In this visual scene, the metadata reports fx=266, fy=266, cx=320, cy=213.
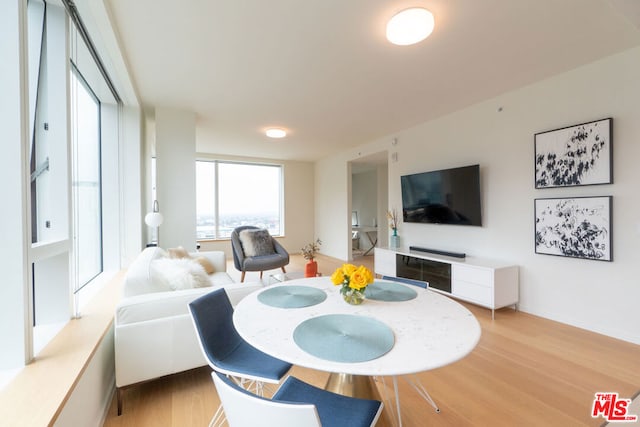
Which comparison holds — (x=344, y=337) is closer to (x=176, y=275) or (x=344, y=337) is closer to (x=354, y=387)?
(x=354, y=387)

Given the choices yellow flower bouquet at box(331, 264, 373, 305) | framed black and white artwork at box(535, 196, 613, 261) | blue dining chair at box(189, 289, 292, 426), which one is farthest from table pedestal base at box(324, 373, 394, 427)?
framed black and white artwork at box(535, 196, 613, 261)

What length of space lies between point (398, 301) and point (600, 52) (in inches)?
115

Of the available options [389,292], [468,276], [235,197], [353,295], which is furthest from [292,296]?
→ [235,197]

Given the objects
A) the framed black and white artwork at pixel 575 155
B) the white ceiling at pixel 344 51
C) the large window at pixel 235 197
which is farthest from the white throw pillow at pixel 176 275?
the large window at pixel 235 197

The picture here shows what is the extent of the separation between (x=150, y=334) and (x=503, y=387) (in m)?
2.32

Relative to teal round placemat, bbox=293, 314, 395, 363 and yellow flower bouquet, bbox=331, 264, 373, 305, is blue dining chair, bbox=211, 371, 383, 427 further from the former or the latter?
yellow flower bouquet, bbox=331, 264, 373, 305

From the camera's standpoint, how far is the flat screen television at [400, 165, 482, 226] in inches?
134

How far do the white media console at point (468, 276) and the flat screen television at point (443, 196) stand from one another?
0.55 metres

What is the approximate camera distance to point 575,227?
2.60 metres

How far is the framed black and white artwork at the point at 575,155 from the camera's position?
241 centimetres

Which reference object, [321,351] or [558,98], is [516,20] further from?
[321,351]

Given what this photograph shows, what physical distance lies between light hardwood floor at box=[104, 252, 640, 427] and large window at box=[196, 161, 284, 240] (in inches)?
184

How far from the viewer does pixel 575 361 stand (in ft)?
6.86

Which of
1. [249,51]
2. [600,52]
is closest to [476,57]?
[600,52]
